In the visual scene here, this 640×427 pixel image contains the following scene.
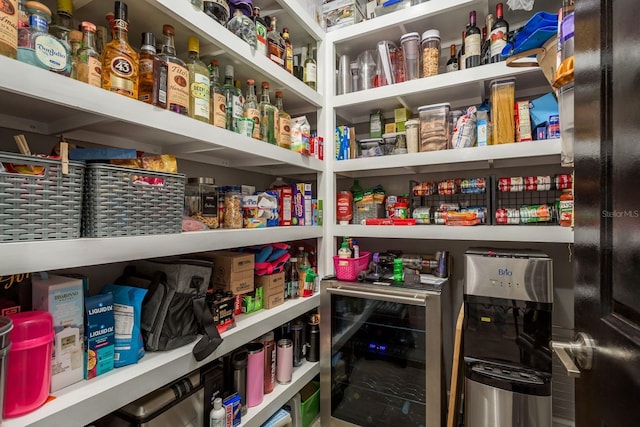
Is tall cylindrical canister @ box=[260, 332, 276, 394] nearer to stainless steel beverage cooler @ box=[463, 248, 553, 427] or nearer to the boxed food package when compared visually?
the boxed food package

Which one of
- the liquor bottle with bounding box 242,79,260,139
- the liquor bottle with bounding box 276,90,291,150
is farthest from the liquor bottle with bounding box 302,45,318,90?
the liquor bottle with bounding box 242,79,260,139

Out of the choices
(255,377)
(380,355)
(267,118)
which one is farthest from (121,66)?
(380,355)

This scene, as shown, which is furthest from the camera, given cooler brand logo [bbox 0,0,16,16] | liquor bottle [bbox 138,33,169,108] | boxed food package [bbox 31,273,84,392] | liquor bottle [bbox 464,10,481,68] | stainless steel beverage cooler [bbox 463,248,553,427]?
liquor bottle [bbox 464,10,481,68]

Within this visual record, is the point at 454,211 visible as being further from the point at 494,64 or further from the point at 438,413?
the point at 438,413

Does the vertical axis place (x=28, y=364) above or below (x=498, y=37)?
below

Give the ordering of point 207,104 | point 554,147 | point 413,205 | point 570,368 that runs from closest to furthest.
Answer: point 570,368, point 207,104, point 554,147, point 413,205

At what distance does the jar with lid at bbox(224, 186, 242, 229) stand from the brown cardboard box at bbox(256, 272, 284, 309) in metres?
0.33

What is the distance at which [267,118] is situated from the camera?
1.50 meters

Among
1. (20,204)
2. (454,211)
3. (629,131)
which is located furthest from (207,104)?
(454,211)

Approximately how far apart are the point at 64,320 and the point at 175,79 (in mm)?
792

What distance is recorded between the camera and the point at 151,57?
979mm

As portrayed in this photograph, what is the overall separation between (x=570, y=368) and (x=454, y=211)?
106cm

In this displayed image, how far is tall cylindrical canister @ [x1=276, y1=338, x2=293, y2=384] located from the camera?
4.95 ft

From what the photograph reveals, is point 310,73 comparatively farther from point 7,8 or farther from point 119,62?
point 7,8
